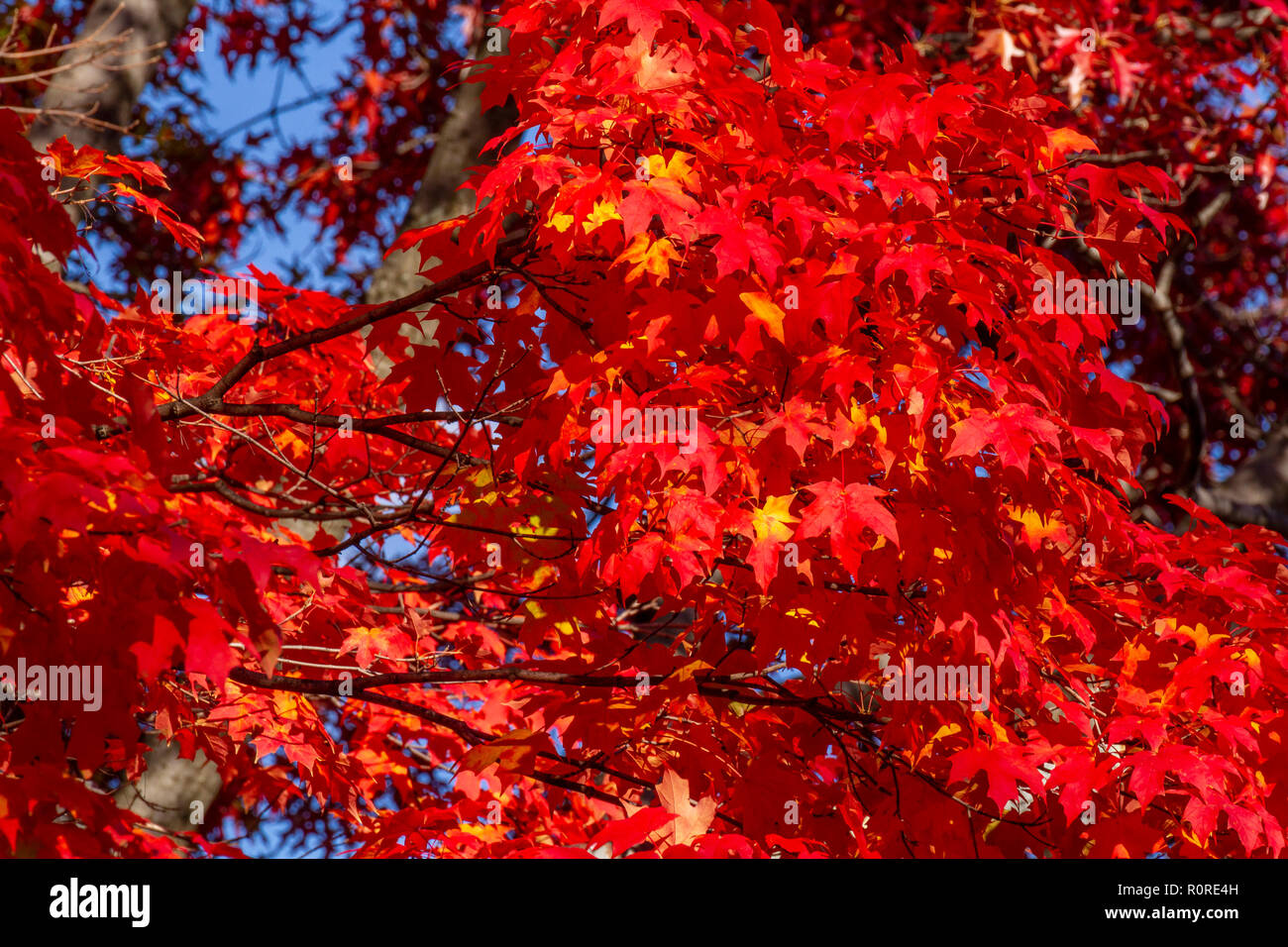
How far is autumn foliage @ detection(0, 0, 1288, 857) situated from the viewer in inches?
99.3

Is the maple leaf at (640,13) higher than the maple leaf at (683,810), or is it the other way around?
the maple leaf at (640,13)

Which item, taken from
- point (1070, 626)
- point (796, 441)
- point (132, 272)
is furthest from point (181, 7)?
point (1070, 626)

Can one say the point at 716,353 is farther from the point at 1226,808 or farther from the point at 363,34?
the point at 363,34

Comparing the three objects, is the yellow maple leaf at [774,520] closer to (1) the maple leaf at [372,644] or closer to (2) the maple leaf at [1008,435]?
(2) the maple leaf at [1008,435]

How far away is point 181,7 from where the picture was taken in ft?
21.3

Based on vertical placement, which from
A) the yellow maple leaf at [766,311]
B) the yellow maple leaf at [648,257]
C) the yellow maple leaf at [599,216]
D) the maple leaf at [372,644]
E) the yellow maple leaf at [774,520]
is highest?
the yellow maple leaf at [599,216]

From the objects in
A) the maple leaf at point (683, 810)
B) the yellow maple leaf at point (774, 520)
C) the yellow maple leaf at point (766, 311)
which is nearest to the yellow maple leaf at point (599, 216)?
the yellow maple leaf at point (766, 311)

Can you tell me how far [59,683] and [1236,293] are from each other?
13.2m

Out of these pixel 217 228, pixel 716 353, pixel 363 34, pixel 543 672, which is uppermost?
pixel 363 34

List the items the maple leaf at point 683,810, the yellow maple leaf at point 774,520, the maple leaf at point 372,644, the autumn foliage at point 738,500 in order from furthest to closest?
the maple leaf at point 372,644 → the maple leaf at point 683,810 → the yellow maple leaf at point 774,520 → the autumn foliage at point 738,500

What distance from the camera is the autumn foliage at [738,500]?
8.27 feet

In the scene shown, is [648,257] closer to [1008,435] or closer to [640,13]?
[640,13]

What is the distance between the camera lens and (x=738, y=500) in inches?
111

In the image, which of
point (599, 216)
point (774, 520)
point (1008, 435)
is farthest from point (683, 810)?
point (599, 216)
